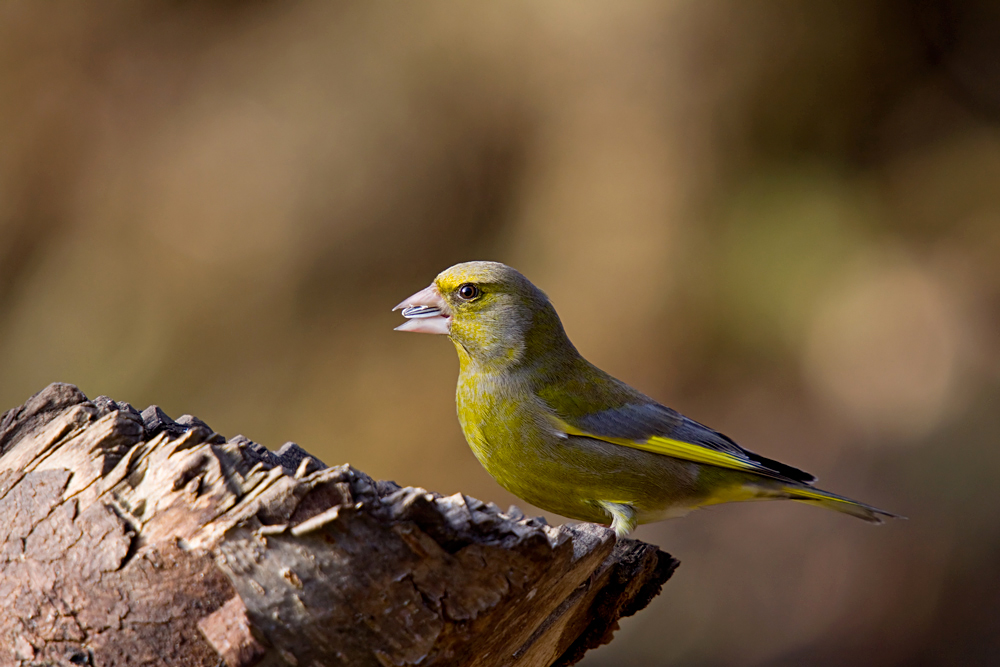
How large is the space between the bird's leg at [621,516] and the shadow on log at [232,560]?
127 centimetres

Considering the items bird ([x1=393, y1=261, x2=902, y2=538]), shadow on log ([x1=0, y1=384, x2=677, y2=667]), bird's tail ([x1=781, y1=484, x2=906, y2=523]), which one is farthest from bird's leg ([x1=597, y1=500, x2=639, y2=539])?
shadow on log ([x1=0, y1=384, x2=677, y2=667])

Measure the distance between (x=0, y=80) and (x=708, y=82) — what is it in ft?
20.4

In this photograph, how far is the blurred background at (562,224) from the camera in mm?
6430

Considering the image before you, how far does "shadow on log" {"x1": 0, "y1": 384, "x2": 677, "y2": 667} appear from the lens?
1.82m

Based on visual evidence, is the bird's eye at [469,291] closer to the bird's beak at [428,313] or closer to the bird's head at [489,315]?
the bird's head at [489,315]

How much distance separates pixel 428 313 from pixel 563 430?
0.88m

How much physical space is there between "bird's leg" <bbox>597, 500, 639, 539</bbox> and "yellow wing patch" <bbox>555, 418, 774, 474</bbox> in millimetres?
266

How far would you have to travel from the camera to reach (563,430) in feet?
11.3

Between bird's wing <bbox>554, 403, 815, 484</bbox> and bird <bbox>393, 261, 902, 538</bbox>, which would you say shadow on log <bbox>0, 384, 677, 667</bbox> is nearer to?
bird <bbox>393, 261, 902, 538</bbox>

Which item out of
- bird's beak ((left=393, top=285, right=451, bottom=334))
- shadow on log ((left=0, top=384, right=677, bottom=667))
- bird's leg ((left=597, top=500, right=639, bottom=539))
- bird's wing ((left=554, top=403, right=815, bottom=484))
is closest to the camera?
shadow on log ((left=0, top=384, right=677, bottom=667))

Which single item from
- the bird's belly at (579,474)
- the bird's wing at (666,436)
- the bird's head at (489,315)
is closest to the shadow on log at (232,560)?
the bird's belly at (579,474)

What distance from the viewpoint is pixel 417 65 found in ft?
22.9

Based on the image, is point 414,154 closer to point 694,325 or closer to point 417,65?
point 417,65

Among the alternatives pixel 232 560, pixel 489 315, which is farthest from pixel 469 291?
pixel 232 560
